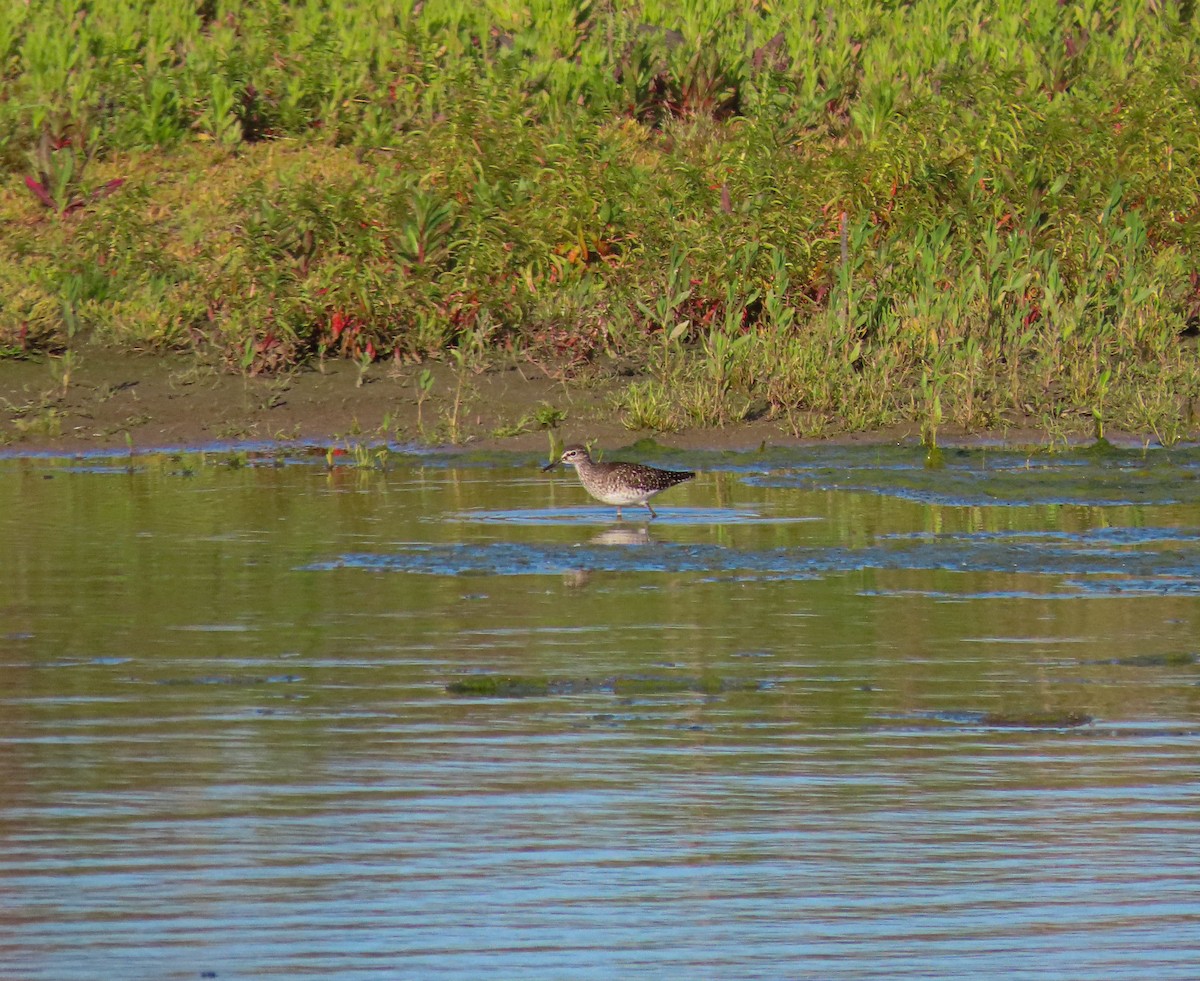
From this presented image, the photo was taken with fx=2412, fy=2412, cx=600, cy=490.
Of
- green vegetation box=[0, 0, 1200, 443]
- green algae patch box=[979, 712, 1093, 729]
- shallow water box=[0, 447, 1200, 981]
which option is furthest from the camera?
green vegetation box=[0, 0, 1200, 443]

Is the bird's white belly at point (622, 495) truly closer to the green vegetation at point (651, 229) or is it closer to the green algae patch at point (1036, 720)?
the green vegetation at point (651, 229)

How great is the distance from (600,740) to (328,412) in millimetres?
8730

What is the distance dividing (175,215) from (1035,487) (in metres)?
8.25

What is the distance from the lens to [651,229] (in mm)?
16859

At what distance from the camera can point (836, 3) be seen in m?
24.0

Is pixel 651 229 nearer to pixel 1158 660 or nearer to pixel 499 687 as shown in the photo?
pixel 1158 660

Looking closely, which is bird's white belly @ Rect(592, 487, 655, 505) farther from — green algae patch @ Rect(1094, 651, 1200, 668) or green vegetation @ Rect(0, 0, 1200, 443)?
green algae patch @ Rect(1094, 651, 1200, 668)

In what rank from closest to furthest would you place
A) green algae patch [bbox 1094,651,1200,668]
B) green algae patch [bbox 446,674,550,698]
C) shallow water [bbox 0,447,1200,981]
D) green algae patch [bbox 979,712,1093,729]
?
shallow water [bbox 0,447,1200,981] → green algae patch [bbox 979,712,1093,729] → green algae patch [bbox 446,674,550,698] → green algae patch [bbox 1094,651,1200,668]

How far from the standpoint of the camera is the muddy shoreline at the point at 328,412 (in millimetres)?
14695

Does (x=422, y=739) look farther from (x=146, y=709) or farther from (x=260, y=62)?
(x=260, y=62)

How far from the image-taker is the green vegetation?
15398 millimetres

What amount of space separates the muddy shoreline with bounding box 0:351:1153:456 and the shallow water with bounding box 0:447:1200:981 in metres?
2.48

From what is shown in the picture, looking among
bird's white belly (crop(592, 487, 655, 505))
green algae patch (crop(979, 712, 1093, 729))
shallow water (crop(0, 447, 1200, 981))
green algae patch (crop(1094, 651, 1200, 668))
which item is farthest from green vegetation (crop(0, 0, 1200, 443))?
green algae patch (crop(979, 712, 1093, 729))

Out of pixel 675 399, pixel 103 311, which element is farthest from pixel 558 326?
pixel 103 311
